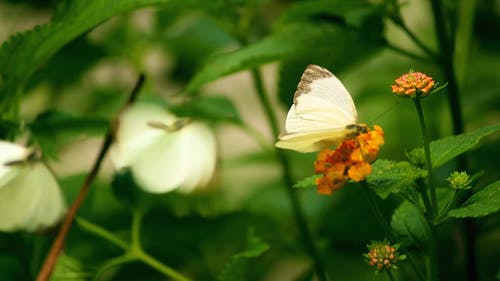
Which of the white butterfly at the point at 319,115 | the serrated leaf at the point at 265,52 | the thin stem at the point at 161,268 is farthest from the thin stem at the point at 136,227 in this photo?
the white butterfly at the point at 319,115

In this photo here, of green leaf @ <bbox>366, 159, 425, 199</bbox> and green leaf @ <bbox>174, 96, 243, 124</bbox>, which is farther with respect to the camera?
green leaf @ <bbox>174, 96, 243, 124</bbox>

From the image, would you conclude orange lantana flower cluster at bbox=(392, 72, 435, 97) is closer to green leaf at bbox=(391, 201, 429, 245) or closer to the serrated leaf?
green leaf at bbox=(391, 201, 429, 245)

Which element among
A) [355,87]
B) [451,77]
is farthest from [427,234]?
[355,87]

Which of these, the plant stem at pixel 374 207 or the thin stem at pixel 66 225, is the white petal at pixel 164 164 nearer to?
the thin stem at pixel 66 225

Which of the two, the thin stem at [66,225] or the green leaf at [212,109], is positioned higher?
the thin stem at [66,225]

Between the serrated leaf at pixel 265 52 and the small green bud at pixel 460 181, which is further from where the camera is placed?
the serrated leaf at pixel 265 52

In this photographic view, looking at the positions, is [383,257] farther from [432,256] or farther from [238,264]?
[238,264]

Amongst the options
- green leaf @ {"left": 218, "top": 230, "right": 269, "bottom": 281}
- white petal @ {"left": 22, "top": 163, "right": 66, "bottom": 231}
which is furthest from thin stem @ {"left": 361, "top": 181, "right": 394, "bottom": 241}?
white petal @ {"left": 22, "top": 163, "right": 66, "bottom": 231}

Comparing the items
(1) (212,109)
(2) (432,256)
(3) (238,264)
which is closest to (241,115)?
(1) (212,109)
